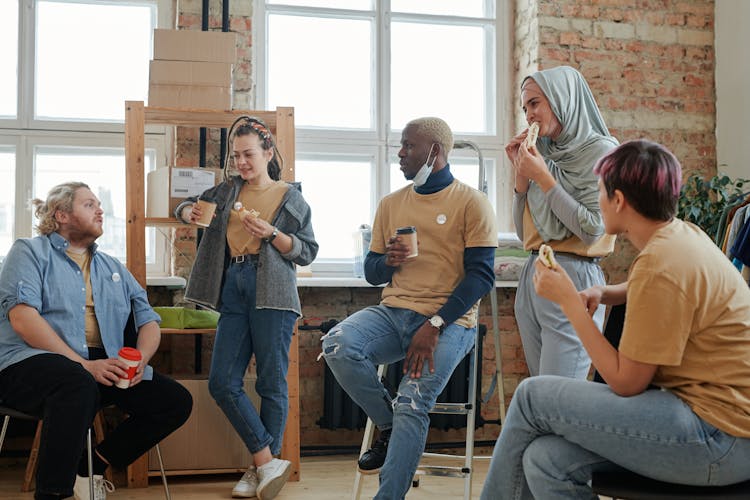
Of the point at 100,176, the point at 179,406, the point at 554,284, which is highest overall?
the point at 100,176

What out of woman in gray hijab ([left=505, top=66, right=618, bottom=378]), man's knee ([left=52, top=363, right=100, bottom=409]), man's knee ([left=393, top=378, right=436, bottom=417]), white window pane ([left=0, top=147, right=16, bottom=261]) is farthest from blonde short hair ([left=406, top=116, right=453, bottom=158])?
white window pane ([left=0, top=147, right=16, bottom=261])

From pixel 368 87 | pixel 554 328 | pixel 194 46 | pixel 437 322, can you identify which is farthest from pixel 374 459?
pixel 368 87

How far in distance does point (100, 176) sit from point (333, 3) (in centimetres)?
154

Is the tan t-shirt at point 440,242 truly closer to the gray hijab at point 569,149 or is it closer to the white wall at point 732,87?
the gray hijab at point 569,149

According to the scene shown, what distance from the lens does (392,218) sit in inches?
110

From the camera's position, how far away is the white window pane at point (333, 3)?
4340 mm

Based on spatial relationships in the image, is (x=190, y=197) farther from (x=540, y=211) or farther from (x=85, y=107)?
(x=540, y=211)

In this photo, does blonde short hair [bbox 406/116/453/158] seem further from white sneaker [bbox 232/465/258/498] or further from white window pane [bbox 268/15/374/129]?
white window pane [bbox 268/15/374/129]

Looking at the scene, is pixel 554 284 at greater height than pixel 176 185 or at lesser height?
lesser

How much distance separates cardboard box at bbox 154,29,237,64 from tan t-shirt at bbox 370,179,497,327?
1.32 metres

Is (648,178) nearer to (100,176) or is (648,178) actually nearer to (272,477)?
(272,477)

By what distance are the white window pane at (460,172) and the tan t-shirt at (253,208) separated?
1.22 m

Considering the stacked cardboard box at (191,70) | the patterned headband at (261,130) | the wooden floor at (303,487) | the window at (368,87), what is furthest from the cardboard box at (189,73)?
the wooden floor at (303,487)

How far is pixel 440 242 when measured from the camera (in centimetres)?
268
